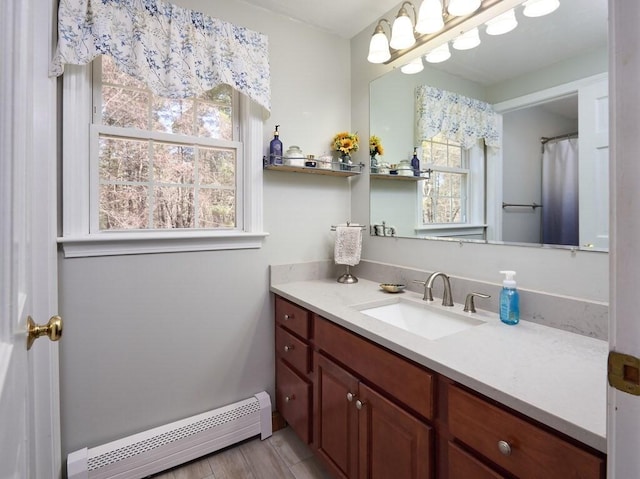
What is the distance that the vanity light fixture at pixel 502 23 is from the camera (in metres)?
1.30

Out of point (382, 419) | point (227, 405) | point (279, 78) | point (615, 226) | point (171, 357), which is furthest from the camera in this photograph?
point (279, 78)

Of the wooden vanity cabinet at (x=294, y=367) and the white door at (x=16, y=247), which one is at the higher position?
the white door at (x=16, y=247)

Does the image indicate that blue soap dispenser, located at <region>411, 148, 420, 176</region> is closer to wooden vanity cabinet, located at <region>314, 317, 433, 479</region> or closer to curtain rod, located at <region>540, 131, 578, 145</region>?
curtain rod, located at <region>540, 131, 578, 145</region>

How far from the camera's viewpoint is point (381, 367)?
1085 millimetres

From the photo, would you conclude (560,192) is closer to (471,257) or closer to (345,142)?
(471,257)

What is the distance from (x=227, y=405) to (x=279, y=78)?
6.27 ft

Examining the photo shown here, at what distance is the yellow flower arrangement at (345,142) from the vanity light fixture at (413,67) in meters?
0.47

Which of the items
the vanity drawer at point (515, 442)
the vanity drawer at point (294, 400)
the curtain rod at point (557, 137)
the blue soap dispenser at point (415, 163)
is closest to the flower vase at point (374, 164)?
the blue soap dispenser at point (415, 163)

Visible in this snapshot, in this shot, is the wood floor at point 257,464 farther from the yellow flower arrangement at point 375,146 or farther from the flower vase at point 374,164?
the yellow flower arrangement at point 375,146

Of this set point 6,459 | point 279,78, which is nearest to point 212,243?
point 279,78

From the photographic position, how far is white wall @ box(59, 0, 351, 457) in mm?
1442

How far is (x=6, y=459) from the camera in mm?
456

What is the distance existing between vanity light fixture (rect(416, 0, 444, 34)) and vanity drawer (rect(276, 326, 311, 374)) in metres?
1.65

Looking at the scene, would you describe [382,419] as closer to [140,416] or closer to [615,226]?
[615,226]
